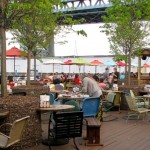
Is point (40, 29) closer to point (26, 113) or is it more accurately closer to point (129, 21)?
point (129, 21)

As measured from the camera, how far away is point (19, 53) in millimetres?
16078

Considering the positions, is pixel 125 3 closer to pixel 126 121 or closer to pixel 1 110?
pixel 126 121

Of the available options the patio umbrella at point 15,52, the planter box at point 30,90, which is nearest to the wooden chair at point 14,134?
the planter box at point 30,90

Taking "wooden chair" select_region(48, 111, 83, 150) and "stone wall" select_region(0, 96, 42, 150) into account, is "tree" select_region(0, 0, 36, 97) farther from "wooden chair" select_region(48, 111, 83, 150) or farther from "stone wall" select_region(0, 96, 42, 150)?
"wooden chair" select_region(48, 111, 83, 150)

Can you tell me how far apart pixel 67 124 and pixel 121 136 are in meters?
→ 2.36

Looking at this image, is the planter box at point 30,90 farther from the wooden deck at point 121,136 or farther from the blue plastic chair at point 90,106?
the blue plastic chair at point 90,106

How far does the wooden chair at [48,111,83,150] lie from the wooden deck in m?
0.72

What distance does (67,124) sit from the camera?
5.91m

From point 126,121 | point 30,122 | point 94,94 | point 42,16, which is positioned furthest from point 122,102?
point 30,122

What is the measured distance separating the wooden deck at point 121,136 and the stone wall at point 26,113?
8.3 inches

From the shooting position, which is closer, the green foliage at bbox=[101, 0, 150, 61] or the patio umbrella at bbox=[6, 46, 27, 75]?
the green foliage at bbox=[101, 0, 150, 61]

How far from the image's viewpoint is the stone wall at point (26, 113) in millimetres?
6083

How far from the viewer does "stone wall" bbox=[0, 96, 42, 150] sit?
20.0 ft

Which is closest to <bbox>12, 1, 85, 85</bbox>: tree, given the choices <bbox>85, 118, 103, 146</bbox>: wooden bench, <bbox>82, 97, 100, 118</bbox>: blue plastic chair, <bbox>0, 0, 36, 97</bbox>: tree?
<bbox>82, 97, 100, 118</bbox>: blue plastic chair
